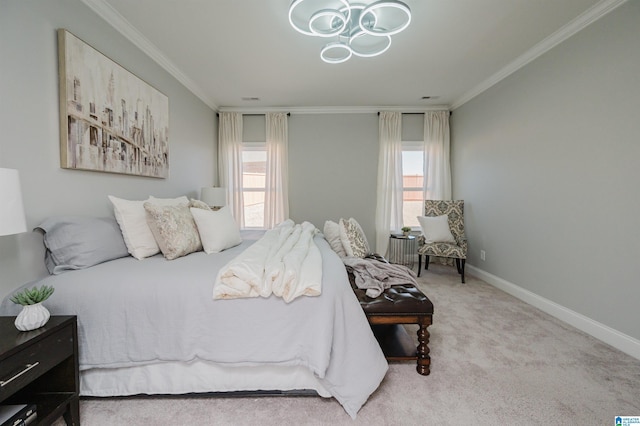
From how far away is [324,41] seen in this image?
2619mm

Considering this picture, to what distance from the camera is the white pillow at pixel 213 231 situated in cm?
220

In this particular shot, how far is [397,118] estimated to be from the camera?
444 centimetres

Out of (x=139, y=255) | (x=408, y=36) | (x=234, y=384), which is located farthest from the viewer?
(x=408, y=36)

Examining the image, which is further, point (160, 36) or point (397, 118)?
point (397, 118)

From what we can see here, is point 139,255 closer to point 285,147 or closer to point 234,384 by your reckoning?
point 234,384

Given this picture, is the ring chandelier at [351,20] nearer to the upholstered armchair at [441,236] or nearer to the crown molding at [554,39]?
the crown molding at [554,39]

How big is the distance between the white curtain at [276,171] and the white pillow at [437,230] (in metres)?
2.23

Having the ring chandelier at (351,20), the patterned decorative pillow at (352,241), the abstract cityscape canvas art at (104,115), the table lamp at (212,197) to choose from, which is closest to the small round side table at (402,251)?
the patterned decorative pillow at (352,241)

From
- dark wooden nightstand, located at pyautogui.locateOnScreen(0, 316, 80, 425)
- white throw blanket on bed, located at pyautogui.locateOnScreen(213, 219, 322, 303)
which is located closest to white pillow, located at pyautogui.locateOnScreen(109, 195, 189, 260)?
dark wooden nightstand, located at pyautogui.locateOnScreen(0, 316, 80, 425)

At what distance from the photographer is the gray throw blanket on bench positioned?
1880 mm

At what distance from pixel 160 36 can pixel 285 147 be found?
2.24 m

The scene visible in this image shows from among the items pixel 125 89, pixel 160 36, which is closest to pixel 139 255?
pixel 125 89

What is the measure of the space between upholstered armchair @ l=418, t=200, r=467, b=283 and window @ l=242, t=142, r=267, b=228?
2.68 m

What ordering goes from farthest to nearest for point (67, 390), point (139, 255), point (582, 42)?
point (582, 42)
point (139, 255)
point (67, 390)
